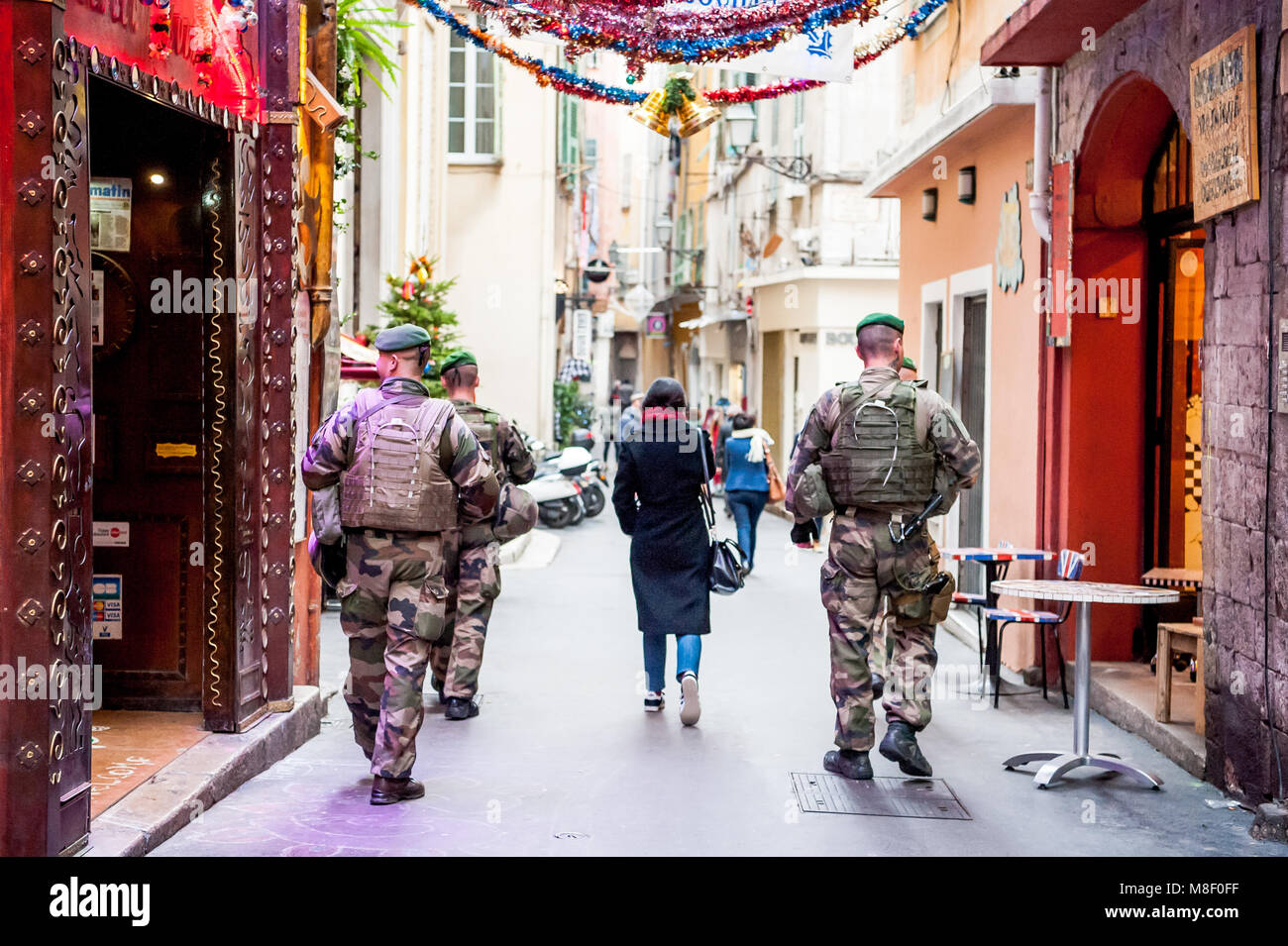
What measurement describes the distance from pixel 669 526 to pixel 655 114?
4.10 meters

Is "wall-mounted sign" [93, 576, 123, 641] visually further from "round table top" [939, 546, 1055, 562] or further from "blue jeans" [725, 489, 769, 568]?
"blue jeans" [725, 489, 769, 568]

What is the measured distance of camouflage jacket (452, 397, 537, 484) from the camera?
8250 mm

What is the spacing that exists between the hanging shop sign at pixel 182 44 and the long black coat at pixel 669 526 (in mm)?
2734

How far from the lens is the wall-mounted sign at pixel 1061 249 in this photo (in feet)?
30.7

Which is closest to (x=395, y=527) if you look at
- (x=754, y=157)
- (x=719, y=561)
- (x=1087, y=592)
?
(x=719, y=561)

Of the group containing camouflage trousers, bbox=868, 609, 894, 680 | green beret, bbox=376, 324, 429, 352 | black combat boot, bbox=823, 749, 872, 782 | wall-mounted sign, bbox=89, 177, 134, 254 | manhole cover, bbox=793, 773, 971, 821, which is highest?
wall-mounted sign, bbox=89, 177, 134, 254

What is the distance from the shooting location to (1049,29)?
8.89 m

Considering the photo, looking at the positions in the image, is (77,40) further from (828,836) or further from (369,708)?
(828,836)

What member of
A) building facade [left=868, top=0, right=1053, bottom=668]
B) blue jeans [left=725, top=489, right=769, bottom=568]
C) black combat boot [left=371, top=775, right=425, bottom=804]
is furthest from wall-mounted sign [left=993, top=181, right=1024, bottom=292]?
black combat boot [left=371, top=775, right=425, bottom=804]

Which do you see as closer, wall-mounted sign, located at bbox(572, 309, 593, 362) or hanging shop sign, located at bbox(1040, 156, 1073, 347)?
hanging shop sign, located at bbox(1040, 156, 1073, 347)

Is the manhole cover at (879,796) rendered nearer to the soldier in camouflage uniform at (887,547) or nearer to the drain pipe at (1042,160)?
the soldier in camouflage uniform at (887,547)

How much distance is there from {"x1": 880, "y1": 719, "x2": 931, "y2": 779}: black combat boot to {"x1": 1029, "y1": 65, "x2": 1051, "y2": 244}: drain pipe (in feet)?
12.7
